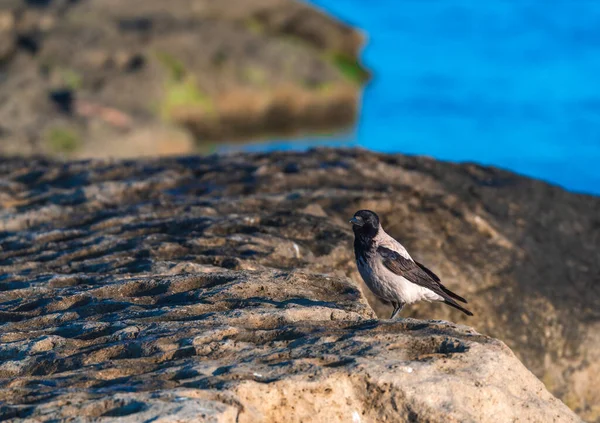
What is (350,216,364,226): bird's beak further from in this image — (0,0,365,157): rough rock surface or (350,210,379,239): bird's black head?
(0,0,365,157): rough rock surface

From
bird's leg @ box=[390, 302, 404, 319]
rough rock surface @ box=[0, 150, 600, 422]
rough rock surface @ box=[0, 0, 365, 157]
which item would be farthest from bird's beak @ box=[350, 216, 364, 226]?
rough rock surface @ box=[0, 0, 365, 157]

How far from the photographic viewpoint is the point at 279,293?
32.4 ft

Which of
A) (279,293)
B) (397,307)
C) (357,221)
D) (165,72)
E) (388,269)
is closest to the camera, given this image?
(279,293)

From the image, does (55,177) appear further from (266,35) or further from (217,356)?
(266,35)

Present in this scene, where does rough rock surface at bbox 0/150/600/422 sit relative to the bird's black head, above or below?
below

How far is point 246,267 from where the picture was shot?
1097cm

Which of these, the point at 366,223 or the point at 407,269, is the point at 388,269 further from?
the point at 366,223

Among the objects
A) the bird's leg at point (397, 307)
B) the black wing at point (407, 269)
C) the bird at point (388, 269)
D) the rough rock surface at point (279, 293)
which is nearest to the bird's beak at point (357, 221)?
the bird at point (388, 269)

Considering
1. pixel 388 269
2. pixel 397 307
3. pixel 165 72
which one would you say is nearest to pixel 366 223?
pixel 388 269

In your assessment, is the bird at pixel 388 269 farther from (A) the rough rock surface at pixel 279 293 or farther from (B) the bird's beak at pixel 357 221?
(A) the rough rock surface at pixel 279 293

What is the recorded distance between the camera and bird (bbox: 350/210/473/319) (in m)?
11.0

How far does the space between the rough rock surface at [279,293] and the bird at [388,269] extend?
16.7 inches

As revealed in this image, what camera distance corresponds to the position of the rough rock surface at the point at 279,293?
783 centimetres

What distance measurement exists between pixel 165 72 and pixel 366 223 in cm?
2015
